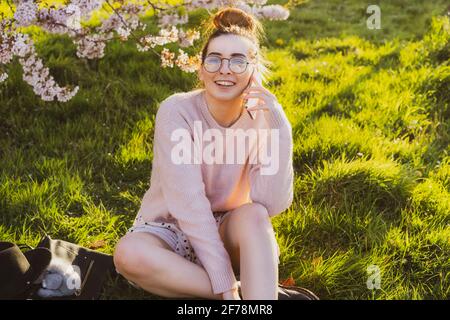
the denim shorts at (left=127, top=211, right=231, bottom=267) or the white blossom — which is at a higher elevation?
the white blossom

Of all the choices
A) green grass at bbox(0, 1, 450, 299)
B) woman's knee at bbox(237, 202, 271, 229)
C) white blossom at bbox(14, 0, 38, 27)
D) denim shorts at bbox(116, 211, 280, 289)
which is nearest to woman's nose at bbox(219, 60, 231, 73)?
woman's knee at bbox(237, 202, 271, 229)

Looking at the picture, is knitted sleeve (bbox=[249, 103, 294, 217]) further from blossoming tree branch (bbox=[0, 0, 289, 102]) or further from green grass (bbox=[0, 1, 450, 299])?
blossoming tree branch (bbox=[0, 0, 289, 102])

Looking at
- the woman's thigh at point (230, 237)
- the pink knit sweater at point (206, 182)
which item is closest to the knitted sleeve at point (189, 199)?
the pink knit sweater at point (206, 182)

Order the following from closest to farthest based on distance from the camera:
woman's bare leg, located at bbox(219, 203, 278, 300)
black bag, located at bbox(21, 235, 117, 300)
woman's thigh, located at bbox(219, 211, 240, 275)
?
woman's bare leg, located at bbox(219, 203, 278, 300)
woman's thigh, located at bbox(219, 211, 240, 275)
black bag, located at bbox(21, 235, 117, 300)

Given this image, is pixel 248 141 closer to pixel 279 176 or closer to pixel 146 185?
pixel 279 176

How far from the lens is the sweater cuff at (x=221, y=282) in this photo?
7.72 feet

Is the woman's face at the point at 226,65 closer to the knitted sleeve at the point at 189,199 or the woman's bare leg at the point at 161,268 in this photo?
the knitted sleeve at the point at 189,199

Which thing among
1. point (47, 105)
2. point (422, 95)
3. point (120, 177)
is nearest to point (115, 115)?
point (47, 105)

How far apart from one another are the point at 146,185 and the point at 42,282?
1282 millimetres

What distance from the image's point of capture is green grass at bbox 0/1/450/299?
3.01 metres

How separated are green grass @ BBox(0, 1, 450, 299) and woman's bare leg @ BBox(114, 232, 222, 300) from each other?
28 centimetres

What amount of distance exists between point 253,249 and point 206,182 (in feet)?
1.71

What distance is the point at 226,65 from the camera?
2.58 metres
